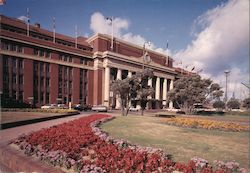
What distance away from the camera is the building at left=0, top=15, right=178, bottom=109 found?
1483 inches

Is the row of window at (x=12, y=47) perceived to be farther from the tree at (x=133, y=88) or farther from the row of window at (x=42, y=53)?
the tree at (x=133, y=88)

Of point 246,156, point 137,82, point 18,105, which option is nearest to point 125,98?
point 137,82

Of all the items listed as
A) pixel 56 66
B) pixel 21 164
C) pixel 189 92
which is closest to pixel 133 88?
pixel 189 92

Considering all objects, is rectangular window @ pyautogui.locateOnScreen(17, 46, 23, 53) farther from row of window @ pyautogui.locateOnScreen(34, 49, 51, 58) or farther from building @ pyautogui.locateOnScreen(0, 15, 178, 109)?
row of window @ pyautogui.locateOnScreen(34, 49, 51, 58)

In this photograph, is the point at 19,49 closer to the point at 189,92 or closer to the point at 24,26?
the point at 24,26

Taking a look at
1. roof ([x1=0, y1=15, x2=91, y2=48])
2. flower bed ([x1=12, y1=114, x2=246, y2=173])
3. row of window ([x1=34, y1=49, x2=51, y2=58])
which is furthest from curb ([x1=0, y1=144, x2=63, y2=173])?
row of window ([x1=34, y1=49, x2=51, y2=58])

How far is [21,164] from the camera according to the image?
5.24m

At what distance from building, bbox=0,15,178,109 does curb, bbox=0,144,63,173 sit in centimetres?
2801

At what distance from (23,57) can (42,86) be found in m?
7.13

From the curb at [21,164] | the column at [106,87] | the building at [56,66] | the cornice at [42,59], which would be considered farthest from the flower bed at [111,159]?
the column at [106,87]

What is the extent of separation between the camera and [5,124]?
11.8m

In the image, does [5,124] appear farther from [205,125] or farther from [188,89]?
[188,89]

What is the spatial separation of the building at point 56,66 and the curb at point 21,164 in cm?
2801

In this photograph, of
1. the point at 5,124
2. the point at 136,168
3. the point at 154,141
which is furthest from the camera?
the point at 5,124
